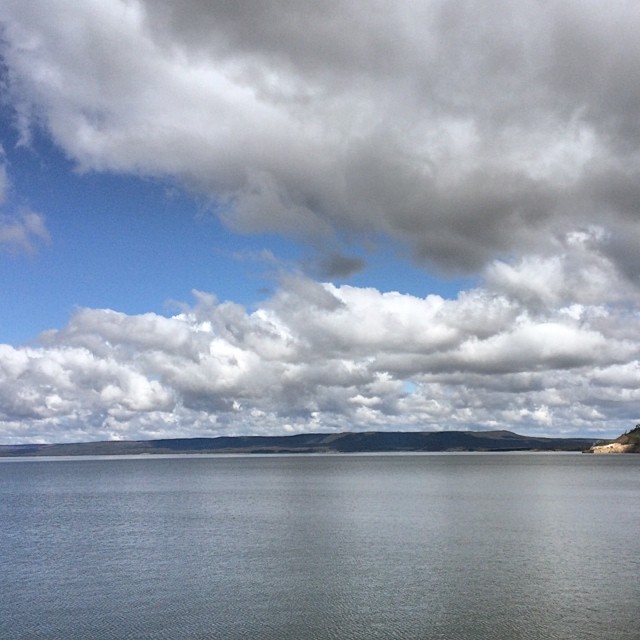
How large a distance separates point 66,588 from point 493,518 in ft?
177

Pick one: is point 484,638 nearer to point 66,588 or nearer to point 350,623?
point 350,623

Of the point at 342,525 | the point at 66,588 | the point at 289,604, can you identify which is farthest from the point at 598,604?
the point at 342,525

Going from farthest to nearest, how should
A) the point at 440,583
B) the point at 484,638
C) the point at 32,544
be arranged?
the point at 32,544 < the point at 440,583 < the point at 484,638

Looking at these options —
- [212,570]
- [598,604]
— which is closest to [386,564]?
[212,570]

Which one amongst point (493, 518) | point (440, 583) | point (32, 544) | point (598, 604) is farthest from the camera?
point (493, 518)

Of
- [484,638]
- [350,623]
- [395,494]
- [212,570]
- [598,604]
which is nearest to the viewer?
[484,638]

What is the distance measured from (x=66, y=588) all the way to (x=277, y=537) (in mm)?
25879

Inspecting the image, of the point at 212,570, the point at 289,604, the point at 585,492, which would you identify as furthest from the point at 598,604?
the point at 585,492

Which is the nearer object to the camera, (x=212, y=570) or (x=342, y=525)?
(x=212, y=570)

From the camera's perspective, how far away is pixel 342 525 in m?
74.2

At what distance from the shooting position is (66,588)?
4350 centimetres

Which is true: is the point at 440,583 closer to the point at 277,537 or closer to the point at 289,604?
the point at 289,604

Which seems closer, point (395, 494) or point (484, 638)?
point (484, 638)

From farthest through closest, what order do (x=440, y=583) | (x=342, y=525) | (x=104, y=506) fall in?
(x=104, y=506) → (x=342, y=525) → (x=440, y=583)
